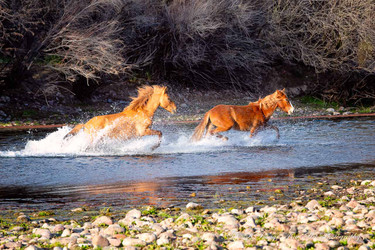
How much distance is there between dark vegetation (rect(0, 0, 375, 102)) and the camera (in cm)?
2069

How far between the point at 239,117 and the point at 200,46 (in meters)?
12.6

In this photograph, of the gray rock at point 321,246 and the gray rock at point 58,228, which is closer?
the gray rock at point 321,246

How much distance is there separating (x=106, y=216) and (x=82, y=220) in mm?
275

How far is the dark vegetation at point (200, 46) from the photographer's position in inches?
814

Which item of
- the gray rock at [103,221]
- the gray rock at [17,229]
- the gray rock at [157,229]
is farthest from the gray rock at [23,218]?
the gray rock at [157,229]

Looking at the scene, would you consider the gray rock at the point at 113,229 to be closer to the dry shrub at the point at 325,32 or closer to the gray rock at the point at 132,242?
the gray rock at the point at 132,242

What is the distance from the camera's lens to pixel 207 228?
5.63m

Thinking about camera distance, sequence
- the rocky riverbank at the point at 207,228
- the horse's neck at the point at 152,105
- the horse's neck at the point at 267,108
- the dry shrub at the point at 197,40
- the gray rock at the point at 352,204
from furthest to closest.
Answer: the dry shrub at the point at 197,40
the horse's neck at the point at 267,108
the horse's neck at the point at 152,105
the gray rock at the point at 352,204
the rocky riverbank at the point at 207,228

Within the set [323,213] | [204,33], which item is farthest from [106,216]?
[204,33]

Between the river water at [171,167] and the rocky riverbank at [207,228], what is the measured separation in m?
0.72

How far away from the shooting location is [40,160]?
1106cm

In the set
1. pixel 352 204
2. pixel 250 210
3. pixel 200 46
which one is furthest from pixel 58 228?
pixel 200 46

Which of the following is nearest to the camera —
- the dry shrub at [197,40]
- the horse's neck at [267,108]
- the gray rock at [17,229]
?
the gray rock at [17,229]

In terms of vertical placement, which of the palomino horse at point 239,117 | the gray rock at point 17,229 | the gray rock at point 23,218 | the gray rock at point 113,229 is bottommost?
the gray rock at point 113,229
